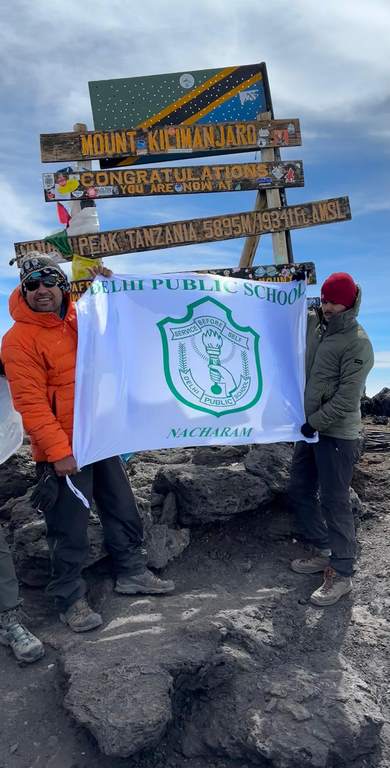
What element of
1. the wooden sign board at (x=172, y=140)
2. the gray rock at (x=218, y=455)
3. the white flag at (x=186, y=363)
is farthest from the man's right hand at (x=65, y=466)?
the wooden sign board at (x=172, y=140)

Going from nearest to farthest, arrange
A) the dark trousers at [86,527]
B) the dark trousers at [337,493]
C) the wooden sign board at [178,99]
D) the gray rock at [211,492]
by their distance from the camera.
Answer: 1. the dark trousers at [86,527]
2. the dark trousers at [337,493]
3. the gray rock at [211,492]
4. the wooden sign board at [178,99]

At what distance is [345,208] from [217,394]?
396 centimetres

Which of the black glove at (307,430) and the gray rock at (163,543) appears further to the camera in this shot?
the gray rock at (163,543)

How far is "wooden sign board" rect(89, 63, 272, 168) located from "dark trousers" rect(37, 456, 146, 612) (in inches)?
170

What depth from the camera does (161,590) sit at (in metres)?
5.19

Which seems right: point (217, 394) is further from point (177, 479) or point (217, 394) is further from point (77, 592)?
point (77, 592)

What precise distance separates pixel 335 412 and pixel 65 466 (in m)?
2.18

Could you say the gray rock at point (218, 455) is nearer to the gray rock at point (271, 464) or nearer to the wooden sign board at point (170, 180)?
the gray rock at point (271, 464)

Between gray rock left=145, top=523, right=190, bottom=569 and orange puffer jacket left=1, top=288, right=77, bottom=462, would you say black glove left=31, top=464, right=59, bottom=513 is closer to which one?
orange puffer jacket left=1, top=288, right=77, bottom=462

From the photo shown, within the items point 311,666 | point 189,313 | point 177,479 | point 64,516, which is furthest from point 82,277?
point 311,666

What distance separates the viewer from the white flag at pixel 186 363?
4887 millimetres

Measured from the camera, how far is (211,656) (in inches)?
169

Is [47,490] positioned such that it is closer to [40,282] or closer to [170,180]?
[40,282]

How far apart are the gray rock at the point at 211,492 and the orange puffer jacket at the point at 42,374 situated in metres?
1.82
